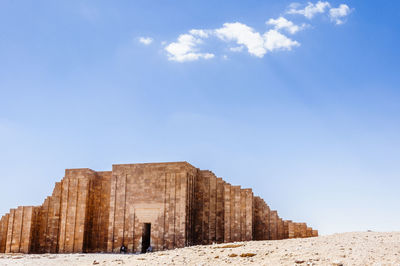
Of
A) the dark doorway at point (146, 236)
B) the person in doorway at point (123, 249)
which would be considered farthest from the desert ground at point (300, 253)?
the dark doorway at point (146, 236)

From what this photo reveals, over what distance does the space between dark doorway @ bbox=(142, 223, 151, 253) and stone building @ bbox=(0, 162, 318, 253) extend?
2.3 inches

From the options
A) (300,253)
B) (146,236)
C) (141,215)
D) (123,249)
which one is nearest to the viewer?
(300,253)

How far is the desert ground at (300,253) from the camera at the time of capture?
12.4 meters

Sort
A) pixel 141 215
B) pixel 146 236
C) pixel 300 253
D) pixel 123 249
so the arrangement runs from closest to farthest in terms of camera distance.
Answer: pixel 300 253 < pixel 123 249 < pixel 141 215 < pixel 146 236

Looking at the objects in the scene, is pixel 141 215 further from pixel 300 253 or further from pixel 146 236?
pixel 300 253

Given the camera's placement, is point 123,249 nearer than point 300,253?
No

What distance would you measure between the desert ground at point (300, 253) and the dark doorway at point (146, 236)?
9374 mm

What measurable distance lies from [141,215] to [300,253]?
1554cm

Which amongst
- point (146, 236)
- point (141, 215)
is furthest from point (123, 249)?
point (141, 215)

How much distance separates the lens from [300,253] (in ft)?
44.3

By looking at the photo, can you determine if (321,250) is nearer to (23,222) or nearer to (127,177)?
(127,177)

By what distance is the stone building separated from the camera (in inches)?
1050

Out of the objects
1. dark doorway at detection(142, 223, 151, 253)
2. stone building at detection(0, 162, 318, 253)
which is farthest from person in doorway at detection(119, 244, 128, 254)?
dark doorway at detection(142, 223, 151, 253)

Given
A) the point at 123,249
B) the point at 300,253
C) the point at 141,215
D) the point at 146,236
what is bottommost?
the point at 123,249
